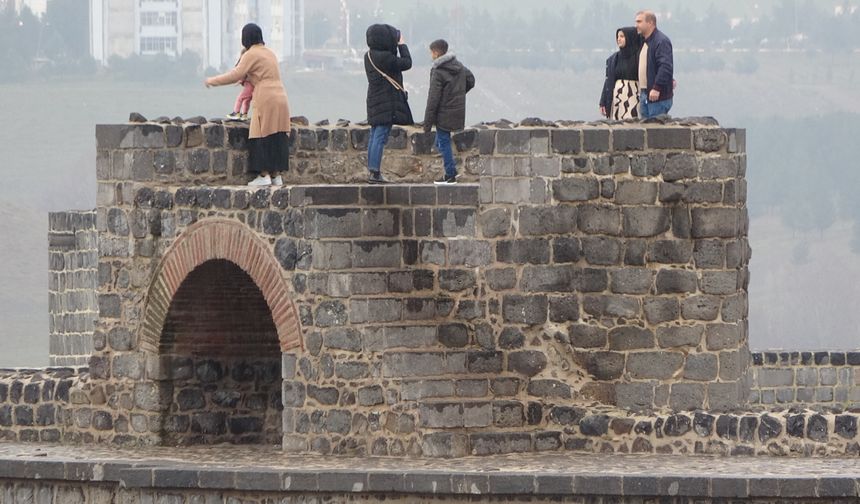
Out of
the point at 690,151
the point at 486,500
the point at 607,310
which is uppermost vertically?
the point at 690,151

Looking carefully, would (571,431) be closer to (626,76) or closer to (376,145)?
(376,145)

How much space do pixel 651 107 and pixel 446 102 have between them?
72.5 inches

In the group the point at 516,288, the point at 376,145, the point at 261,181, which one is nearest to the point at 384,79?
the point at 376,145

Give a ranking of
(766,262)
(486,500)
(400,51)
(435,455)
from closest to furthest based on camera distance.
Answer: (486,500)
(435,455)
(400,51)
(766,262)

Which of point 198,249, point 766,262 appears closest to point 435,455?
point 198,249

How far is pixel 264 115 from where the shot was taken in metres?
24.5

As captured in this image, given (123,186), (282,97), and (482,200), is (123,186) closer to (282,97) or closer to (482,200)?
(282,97)

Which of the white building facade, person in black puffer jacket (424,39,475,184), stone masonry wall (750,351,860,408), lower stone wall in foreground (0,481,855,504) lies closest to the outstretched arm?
person in black puffer jacket (424,39,475,184)

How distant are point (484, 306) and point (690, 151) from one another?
2.22 meters

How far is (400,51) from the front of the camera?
2409 centimetres

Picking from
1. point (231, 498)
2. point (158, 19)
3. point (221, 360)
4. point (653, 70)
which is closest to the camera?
point (231, 498)

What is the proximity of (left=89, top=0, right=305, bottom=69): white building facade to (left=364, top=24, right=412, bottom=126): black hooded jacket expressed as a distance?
106 metres

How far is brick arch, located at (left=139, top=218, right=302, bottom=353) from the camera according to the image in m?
22.7

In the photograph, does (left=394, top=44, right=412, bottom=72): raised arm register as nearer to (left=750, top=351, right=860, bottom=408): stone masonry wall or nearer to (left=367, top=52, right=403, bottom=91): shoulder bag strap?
(left=367, top=52, right=403, bottom=91): shoulder bag strap
